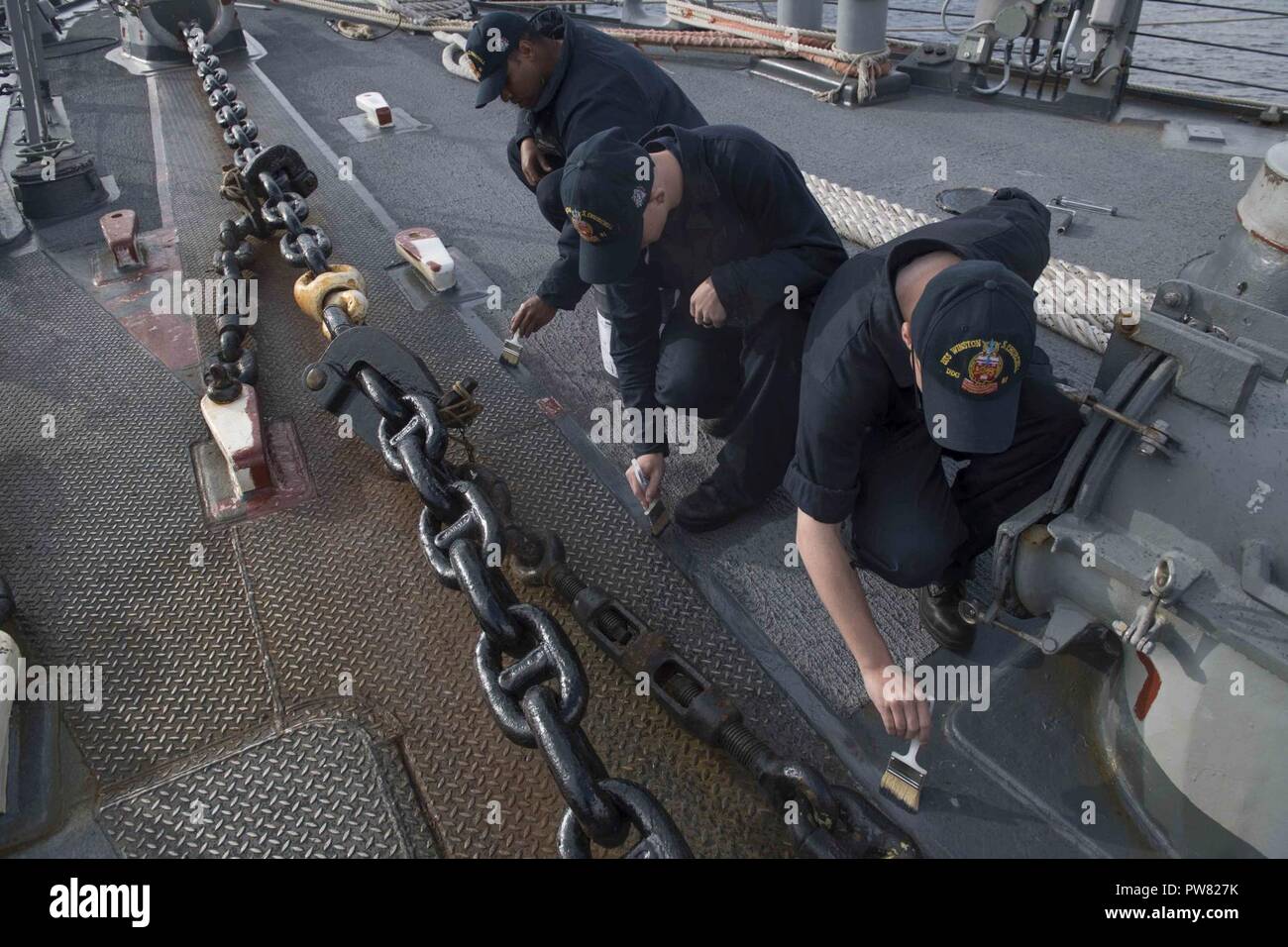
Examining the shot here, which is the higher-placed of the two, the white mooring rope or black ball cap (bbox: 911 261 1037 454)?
black ball cap (bbox: 911 261 1037 454)

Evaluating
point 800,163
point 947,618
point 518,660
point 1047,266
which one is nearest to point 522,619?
point 518,660

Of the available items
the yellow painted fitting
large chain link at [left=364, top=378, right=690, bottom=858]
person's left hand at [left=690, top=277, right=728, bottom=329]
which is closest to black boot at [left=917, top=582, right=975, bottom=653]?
person's left hand at [left=690, top=277, right=728, bottom=329]

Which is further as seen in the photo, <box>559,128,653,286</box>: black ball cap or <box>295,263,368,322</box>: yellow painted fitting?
<box>295,263,368,322</box>: yellow painted fitting

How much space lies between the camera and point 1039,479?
1810 mm

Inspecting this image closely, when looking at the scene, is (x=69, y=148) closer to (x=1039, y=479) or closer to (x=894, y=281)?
(x=894, y=281)

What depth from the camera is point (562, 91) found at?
2.54 metres

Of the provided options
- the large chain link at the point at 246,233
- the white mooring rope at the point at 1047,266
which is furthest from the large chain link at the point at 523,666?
the white mooring rope at the point at 1047,266

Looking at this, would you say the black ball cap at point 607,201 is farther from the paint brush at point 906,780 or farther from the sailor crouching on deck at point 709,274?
the paint brush at point 906,780

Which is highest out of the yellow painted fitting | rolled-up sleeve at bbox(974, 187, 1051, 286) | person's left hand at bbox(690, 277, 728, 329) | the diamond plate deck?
rolled-up sleeve at bbox(974, 187, 1051, 286)

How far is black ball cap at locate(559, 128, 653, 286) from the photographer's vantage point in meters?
1.88

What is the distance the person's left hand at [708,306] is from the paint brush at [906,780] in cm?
97

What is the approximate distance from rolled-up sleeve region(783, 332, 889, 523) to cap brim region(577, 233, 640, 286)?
533 millimetres

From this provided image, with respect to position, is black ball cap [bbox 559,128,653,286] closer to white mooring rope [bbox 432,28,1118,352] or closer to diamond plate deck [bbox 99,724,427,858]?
diamond plate deck [bbox 99,724,427,858]

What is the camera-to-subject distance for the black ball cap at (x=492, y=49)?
257cm
